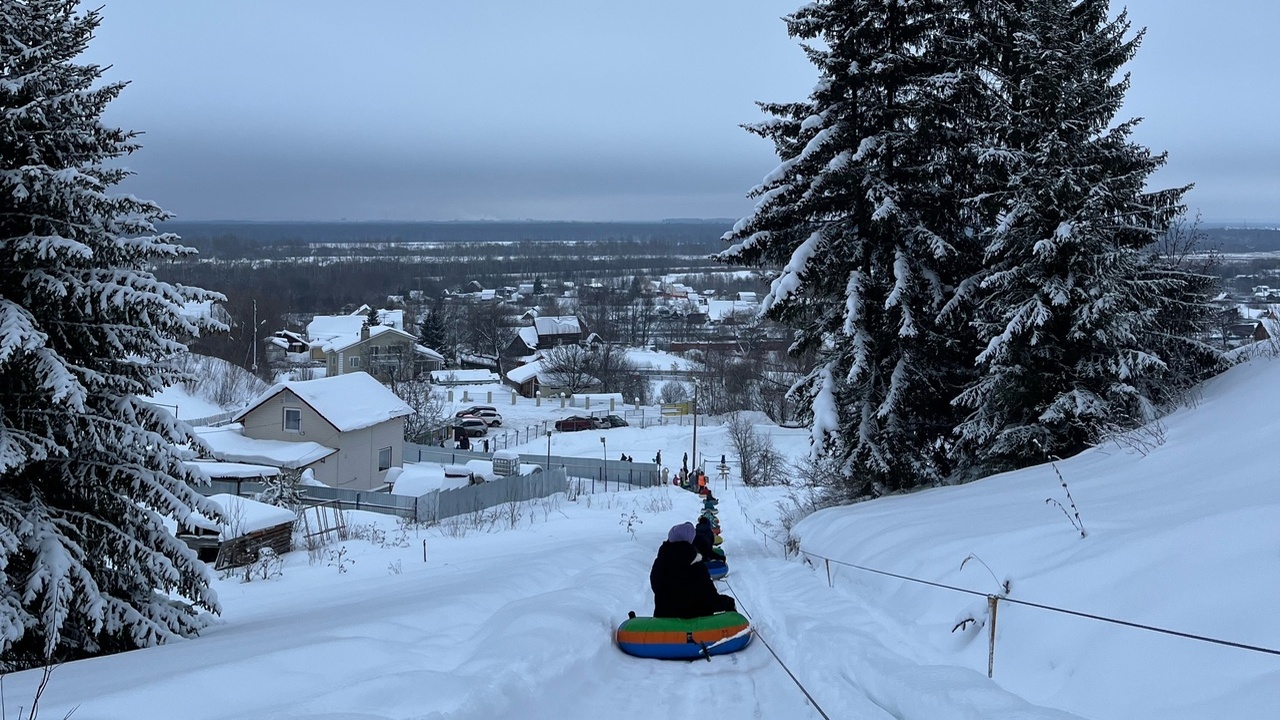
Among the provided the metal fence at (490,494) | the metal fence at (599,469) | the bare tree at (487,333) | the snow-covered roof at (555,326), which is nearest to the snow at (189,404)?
the metal fence at (599,469)

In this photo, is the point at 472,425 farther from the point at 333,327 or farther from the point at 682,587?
the point at 682,587

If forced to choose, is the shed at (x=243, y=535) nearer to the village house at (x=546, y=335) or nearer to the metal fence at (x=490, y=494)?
the metal fence at (x=490, y=494)

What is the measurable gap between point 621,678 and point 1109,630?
3.73m

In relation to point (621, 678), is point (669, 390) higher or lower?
lower

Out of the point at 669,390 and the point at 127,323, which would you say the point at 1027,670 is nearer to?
the point at 127,323

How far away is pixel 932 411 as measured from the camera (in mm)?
16297

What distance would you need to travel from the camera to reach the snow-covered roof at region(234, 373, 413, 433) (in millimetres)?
38812

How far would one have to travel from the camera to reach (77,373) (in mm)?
8523

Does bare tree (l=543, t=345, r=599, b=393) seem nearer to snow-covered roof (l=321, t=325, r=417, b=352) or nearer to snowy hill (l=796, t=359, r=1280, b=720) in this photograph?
snow-covered roof (l=321, t=325, r=417, b=352)

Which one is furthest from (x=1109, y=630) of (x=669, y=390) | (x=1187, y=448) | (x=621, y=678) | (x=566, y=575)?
(x=669, y=390)

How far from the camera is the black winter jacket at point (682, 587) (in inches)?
326

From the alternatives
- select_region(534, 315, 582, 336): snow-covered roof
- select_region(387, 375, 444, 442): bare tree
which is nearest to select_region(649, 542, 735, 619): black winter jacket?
select_region(387, 375, 444, 442): bare tree

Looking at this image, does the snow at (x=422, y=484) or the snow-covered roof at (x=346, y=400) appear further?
the snow-covered roof at (x=346, y=400)

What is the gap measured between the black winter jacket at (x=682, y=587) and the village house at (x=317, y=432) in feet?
106
